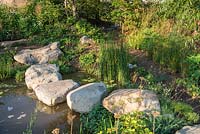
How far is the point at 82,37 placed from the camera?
8648 mm

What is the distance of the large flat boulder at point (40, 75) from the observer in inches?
263

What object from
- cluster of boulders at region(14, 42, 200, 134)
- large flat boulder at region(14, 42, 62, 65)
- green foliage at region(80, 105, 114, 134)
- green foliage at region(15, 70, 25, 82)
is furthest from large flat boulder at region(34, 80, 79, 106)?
large flat boulder at region(14, 42, 62, 65)

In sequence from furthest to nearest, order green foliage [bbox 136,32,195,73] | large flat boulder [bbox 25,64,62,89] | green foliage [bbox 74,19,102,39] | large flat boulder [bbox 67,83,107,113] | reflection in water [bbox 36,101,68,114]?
1. green foliage [bbox 74,19,102,39]
2. green foliage [bbox 136,32,195,73]
3. large flat boulder [bbox 25,64,62,89]
4. reflection in water [bbox 36,101,68,114]
5. large flat boulder [bbox 67,83,107,113]

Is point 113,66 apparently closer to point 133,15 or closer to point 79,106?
point 79,106

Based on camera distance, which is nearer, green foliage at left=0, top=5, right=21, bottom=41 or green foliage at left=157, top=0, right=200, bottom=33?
green foliage at left=157, top=0, right=200, bottom=33

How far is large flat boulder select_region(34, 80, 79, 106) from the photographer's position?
5.99 meters

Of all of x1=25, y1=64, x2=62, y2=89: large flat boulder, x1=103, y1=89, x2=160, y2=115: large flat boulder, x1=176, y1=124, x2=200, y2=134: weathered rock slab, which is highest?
x1=103, y1=89, x2=160, y2=115: large flat boulder

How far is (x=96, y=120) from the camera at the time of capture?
538cm

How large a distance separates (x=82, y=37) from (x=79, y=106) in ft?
10.5

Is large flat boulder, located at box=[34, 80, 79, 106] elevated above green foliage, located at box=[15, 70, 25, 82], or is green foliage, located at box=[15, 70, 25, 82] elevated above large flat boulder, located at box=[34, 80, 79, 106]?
large flat boulder, located at box=[34, 80, 79, 106]

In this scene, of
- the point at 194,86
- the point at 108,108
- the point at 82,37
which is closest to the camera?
the point at 108,108

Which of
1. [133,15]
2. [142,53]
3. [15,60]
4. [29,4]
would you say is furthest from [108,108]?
[29,4]

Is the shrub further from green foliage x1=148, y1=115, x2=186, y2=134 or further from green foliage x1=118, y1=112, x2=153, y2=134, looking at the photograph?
green foliage x1=118, y1=112, x2=153, y2=134

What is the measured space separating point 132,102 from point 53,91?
1.37 metres
